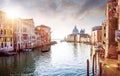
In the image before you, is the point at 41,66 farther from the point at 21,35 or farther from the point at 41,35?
the point at 41,35

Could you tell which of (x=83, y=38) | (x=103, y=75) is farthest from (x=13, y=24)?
(x=83, y=38)

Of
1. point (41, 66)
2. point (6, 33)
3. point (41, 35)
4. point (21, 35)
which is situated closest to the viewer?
point (41, 66)

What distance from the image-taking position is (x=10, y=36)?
2109 inches

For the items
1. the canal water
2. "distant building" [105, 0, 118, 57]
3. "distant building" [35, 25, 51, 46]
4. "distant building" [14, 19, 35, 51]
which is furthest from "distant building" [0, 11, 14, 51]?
"distant building" [35, 25, 51, 46]

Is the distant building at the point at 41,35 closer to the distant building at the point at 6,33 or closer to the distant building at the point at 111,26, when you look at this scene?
the distant building at the point at 6,33

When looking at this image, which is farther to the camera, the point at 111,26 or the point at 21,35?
the point at 21,35

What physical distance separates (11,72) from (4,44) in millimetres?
25633

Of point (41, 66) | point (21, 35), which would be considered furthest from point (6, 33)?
point (41, 66)

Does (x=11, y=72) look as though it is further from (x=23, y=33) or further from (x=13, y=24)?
(x=23, y=33)

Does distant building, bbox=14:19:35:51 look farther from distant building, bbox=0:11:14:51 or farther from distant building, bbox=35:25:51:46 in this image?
distant building, bbox=35:25:51:46

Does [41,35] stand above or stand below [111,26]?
above

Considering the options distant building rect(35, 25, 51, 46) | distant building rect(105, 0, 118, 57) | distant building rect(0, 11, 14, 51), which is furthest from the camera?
distant building rect(35, 25, 51, 46)

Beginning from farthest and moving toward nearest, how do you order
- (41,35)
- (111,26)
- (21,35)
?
(41,35)
(21,35)
(111,26)

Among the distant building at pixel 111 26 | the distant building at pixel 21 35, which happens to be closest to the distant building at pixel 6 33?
the distant building at pixel 21 35
